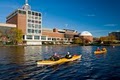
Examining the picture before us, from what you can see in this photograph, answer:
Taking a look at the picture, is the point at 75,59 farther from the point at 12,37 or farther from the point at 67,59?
the point at 12,37

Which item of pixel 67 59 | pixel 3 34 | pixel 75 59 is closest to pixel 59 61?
pixel 67 59

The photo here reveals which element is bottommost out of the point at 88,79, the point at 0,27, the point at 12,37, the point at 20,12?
the point at 88,79

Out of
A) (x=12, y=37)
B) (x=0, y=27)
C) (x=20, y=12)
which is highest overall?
(x=20, y=12)

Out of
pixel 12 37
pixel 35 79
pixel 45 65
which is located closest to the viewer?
pixel 35 79

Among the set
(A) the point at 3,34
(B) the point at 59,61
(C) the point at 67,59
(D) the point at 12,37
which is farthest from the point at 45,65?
(A) the point at 3,34

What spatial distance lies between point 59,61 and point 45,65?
15.8 ft

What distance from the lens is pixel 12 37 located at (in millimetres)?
165250

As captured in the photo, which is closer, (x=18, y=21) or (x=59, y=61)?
(x=59, y=61)

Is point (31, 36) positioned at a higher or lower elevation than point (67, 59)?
higher

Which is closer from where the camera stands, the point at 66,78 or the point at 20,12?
the point at 66,78

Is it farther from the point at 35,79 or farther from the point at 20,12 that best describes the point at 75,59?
the point at 20,12

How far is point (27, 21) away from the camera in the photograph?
649ft

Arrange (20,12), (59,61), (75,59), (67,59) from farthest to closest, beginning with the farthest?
(20,12) → (75,59) → (67,59) → (59,61)

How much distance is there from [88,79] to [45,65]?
14814mm
